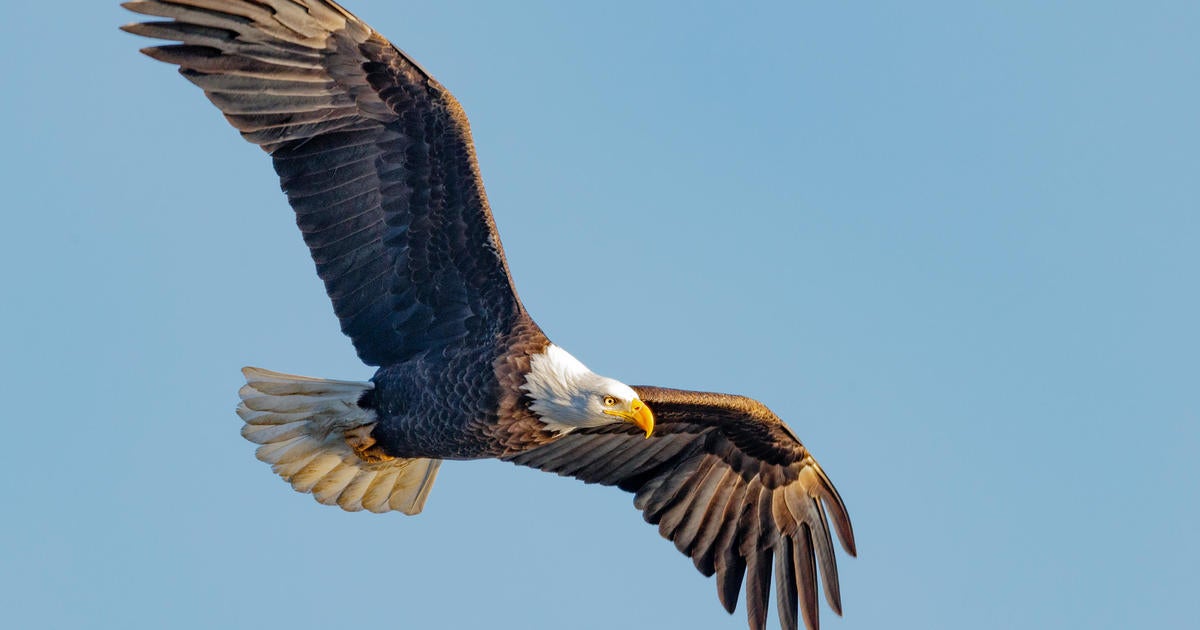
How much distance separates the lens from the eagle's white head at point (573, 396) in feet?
29.5

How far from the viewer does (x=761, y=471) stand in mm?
10500

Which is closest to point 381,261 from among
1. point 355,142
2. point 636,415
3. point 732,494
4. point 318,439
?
point 355,142

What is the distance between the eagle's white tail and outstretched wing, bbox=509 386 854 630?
83cm

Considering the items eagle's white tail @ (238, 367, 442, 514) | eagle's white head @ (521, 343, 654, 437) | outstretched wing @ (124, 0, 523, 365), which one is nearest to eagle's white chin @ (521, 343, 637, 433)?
eagle's white head @ (521, 343, 654, 437)

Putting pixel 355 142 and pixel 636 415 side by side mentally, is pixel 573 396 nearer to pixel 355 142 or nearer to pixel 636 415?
pixel 636 415

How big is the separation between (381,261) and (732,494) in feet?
9.35

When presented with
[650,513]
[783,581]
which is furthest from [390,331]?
[783,581]

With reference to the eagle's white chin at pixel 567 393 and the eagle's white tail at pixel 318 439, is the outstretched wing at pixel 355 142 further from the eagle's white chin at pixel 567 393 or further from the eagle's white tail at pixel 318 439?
the eagle's white tail at pixel 318 439

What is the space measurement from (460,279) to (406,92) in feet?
3.43

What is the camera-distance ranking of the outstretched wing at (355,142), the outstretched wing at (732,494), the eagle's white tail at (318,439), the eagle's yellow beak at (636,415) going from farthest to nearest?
1. the outstretched wing at (732,494)
2. the eagle's white tail at (318,439)
3. the eagle's yellow beak at (636,415)
4. the outstretched wing at (355,142)

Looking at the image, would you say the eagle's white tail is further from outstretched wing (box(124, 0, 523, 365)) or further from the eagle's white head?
the eagle's white head

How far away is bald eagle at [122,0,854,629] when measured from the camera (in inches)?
344

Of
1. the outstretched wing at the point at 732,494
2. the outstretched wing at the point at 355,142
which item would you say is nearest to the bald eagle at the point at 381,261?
the outstretched wing at the point at 355,142

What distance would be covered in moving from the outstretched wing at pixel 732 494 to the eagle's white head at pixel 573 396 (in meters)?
1.03
